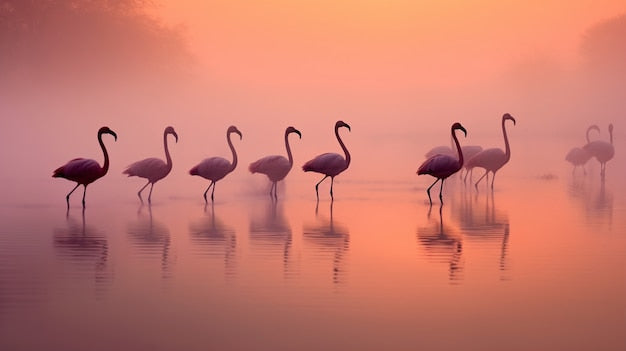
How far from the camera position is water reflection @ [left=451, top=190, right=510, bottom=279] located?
1131 centimetres

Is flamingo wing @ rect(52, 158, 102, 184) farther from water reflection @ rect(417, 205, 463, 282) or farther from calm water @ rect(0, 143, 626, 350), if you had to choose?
water reflection @ rect(417, 205, 463, 282)

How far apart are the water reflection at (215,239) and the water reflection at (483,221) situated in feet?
9.30

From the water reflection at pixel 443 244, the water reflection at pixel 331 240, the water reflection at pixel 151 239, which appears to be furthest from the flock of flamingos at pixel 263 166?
the water reflection at pixel 331 240

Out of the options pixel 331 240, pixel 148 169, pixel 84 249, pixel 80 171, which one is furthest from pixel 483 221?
pixel 80 171

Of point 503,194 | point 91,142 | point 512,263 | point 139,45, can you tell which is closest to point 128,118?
point 139,45

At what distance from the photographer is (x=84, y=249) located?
10773 mm

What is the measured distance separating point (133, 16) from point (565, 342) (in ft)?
170

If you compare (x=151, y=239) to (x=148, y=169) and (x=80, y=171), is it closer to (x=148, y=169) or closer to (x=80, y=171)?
(x=80, y=171)

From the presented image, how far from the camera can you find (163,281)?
8.88m

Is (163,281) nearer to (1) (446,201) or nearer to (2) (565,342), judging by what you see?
(2) (565,342)

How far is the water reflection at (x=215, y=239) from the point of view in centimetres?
1029

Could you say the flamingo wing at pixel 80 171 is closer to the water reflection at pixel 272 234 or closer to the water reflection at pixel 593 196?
the water reflection at pixel 272 234

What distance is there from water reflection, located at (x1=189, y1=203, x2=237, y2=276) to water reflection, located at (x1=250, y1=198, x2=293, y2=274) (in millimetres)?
293

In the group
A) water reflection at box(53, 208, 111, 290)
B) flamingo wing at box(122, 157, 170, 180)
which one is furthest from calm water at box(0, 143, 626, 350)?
flamingo wing at box(122, 157, 170, 180)
